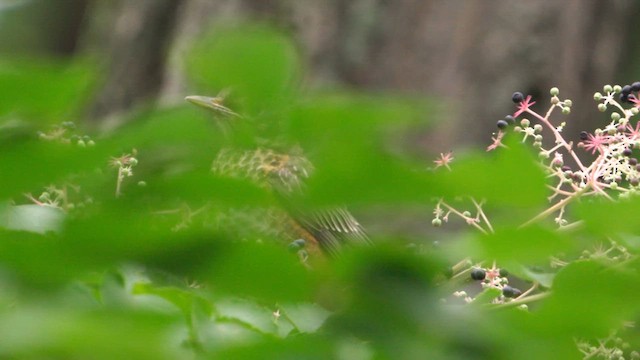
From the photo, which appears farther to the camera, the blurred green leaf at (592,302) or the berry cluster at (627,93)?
the berry cluster at (627,93)

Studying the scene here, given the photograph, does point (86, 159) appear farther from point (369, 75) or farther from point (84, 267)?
point (369, 75)

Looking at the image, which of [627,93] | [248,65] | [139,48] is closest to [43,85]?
[248,65]

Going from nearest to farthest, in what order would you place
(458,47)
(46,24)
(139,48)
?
(458,47), (139,48), (46,24)

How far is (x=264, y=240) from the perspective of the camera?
59 cm

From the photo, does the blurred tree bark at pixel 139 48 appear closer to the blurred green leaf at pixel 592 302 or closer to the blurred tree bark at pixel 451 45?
the blurred tree bark at pixel 451 45

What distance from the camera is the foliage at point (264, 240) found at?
56cm

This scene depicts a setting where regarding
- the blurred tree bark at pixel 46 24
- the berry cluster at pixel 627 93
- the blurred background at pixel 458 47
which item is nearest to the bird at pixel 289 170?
the berry cluster at pixel 627 93

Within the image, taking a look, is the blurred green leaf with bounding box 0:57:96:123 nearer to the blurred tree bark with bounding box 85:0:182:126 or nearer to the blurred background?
the blurred background

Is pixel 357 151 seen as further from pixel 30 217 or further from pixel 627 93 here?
pixel 627 93

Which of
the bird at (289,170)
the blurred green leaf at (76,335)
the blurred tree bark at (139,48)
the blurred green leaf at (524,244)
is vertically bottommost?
the blurred green leaf at (76,335)

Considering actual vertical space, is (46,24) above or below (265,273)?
above

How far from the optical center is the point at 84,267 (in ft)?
1.95

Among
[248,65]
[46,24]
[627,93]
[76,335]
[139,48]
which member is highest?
[46,24]

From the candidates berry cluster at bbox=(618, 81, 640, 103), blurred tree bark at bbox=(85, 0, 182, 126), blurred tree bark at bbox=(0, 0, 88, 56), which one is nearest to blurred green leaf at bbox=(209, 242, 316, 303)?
berry cluster at bbox=(618, 81, 640, 103)
